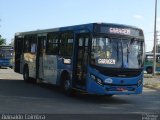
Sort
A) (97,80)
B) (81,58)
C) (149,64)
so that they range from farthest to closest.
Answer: (149,64) < (81,58) < (97,80)

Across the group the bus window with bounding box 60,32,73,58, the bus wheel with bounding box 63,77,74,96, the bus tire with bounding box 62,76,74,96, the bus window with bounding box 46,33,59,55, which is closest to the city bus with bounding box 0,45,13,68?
the bus window with bounding box 46,33,59,55

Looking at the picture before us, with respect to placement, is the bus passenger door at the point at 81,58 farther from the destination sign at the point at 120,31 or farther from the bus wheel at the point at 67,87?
the destination sign at the point at 120,31

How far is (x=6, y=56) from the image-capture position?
162 ft

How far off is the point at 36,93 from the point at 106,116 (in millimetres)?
7123

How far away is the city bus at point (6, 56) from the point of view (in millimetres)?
49250

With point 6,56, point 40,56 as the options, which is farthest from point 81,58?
point 6,56

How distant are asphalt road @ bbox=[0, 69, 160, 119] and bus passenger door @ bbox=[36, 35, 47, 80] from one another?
2432 mm

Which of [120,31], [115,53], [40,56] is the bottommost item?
[40,56]

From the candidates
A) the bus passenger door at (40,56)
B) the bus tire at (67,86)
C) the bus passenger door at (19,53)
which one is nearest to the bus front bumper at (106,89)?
the bus tire at (67,86)

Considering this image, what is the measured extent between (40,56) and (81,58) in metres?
5.90

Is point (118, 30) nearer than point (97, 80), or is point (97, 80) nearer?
point (97, 80)

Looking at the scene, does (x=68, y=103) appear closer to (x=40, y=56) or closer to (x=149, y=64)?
(x=40, y=56)

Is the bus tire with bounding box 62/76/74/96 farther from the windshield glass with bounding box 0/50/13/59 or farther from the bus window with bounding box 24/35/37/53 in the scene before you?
the windshield glass with bounding box 0/50/13/59

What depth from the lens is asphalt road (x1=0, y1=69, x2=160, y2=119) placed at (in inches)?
574
